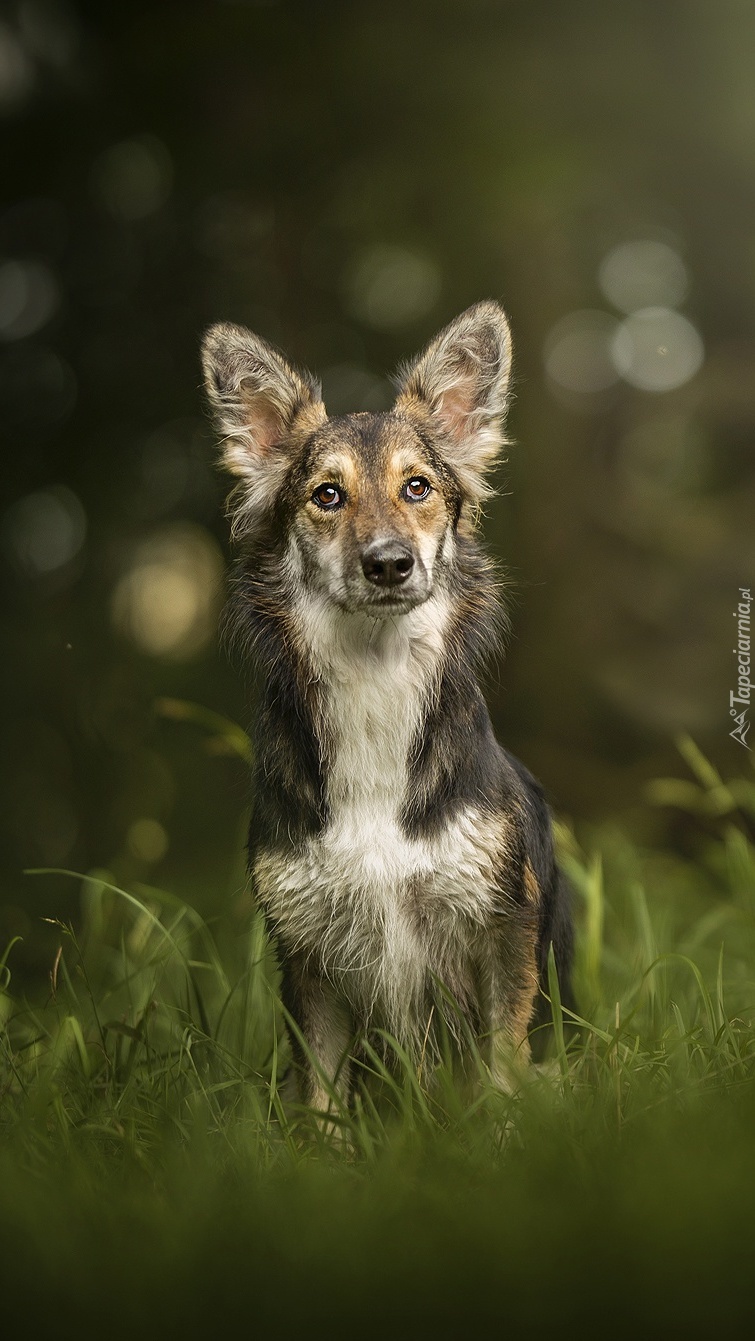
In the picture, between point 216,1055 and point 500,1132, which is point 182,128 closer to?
point 216,1055

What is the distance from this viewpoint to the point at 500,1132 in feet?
7.41

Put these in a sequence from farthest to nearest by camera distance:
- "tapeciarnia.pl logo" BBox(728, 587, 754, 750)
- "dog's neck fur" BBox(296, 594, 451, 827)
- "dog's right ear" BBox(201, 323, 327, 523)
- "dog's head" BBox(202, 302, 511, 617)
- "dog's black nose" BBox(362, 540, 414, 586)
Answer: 1. "tapeciarnia.pl logo" BBox(728, 587, 754, 750)
2. "dog's right ear" BBox(201, 323, 327, 523)
3. "dog's neck fur" BBox(296, 594, 451, 827)
4. "dog's head" BBox(202, 302, 511, 617)
5. "dog's black nose" BBox(362, 540, 414, 586)

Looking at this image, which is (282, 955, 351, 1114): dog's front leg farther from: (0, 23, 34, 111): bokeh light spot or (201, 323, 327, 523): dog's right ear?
(0, 23, 34, 111): bokeh light spot

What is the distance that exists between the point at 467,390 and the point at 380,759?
1.11 m

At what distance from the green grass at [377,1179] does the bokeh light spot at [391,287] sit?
2923mm

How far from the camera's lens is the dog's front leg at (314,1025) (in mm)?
2660

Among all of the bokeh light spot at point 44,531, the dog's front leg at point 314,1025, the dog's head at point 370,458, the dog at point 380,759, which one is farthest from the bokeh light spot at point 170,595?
the dog's front leg at point 314,1025

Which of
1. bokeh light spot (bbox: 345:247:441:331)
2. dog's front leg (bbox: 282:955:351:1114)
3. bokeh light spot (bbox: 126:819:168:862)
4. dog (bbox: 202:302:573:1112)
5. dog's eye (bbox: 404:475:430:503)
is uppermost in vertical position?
bokeh light spot (bbox: 345:247:441:331)

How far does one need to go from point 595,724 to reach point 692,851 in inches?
30.6

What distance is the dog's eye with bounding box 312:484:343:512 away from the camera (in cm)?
268

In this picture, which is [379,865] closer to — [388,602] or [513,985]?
[513,985]

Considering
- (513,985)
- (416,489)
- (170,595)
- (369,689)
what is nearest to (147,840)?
(170,595)

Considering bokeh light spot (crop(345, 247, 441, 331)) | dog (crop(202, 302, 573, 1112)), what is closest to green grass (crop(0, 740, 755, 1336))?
dog (crop(202, 302, 573, 1112))

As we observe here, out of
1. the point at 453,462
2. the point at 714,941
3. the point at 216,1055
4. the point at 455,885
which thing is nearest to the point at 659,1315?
the point at 455,885
